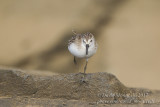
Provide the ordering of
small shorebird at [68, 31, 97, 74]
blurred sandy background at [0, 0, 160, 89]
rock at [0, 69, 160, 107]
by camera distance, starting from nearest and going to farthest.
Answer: rock at [0, 69, 160, 107] → small shorebird at [68, 31, 97, 74] → blurred sandy background at [0, 0, 160, 89]

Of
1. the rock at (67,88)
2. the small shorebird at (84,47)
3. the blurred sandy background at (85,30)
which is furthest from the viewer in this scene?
the blurred sandy background at (85,30)

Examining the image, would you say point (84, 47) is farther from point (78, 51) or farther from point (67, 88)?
point (67, 88)

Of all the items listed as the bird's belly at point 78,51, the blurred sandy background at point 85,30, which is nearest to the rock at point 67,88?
the bird's belly at point 78,51

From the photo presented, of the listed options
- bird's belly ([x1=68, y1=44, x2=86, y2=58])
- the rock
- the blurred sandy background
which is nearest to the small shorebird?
bird's belly ([x1=68, y1=44, x2=86, y2=58])

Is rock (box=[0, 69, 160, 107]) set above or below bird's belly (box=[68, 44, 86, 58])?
below

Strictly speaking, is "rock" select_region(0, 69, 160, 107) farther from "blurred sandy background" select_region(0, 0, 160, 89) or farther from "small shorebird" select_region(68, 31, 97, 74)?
"blurred sandy background" select_region(0, 0, 160, 89)

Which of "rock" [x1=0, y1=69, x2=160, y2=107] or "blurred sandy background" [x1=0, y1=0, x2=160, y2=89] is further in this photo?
"blurred sandy background" [x1=0, y1=0, x2=160, y2=89]

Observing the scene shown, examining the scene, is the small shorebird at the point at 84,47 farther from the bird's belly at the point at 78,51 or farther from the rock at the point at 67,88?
the rock at the point at 67,88

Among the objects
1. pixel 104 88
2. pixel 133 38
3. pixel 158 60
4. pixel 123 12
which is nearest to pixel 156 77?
pixel 158 60

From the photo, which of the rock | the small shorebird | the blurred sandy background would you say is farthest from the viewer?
the blurred sandy background
